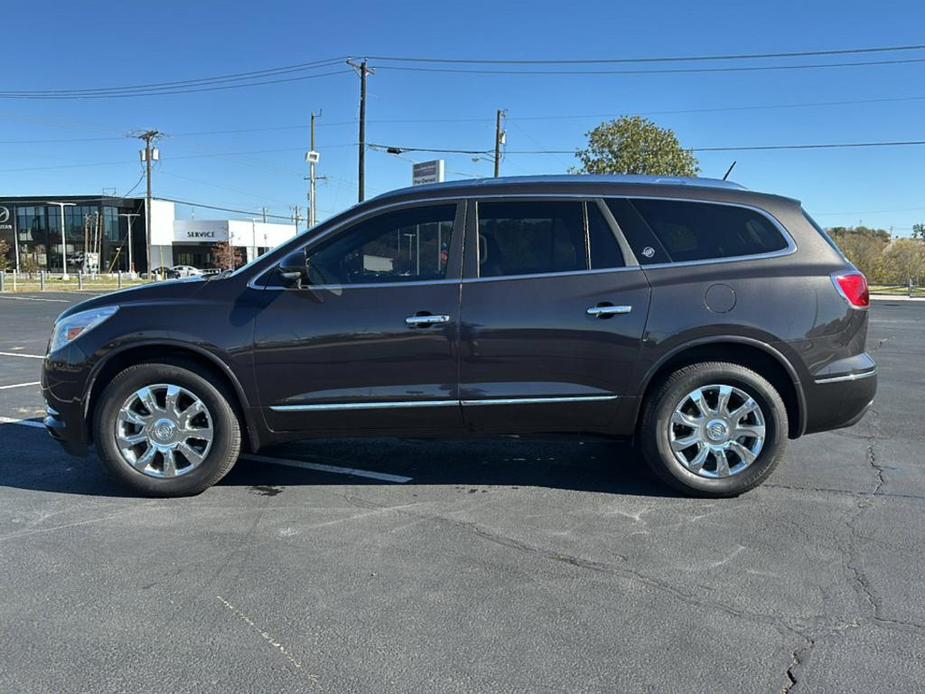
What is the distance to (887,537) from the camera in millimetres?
3752

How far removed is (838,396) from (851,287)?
660mm

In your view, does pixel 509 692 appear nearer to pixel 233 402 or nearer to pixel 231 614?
pixel 231 614

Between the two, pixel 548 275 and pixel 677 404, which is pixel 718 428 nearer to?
pixel 677 404

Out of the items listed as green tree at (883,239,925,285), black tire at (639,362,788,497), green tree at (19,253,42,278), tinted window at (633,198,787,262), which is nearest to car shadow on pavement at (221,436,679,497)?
black tire at (639,362,788,497)

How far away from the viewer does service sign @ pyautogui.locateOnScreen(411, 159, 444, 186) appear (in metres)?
32.1

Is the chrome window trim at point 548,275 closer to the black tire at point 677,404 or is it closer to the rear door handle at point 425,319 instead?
the rear door handle at point 425,319

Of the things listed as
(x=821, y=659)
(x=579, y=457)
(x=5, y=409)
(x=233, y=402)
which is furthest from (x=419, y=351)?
(x=5, y=409)

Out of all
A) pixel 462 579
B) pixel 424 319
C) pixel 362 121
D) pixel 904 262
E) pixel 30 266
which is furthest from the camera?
pixel 30 266

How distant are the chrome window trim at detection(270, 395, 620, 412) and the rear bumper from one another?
1.20m

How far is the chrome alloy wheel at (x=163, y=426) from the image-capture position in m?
4.27

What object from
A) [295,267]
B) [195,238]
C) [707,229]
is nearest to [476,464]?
[295,267]

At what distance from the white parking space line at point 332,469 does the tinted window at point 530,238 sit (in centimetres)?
155

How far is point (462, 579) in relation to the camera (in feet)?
10.8

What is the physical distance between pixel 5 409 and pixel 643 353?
6.23m
